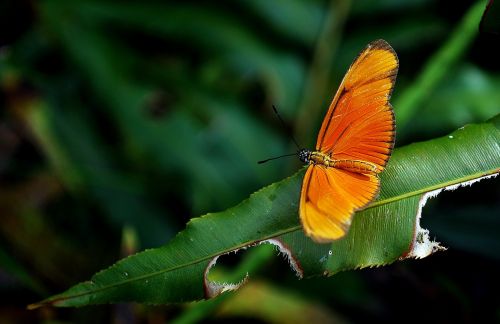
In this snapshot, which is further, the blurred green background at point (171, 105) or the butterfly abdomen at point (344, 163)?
the blurred green background at point (171, 105)

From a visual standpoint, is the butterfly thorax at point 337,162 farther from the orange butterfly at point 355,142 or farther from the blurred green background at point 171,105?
the blurred green background at point 171,105

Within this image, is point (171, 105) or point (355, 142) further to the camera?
point (171, 105)

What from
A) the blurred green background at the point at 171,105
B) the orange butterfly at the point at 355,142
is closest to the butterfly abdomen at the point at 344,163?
the orange butterfly at the point at 355,142

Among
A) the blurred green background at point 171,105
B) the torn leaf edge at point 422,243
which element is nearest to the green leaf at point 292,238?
the torn leaf edge at point 422,243

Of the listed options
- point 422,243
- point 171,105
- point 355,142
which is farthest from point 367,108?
point 171,105

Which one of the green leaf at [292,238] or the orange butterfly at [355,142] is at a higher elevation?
the orange butterfly at [355,142]

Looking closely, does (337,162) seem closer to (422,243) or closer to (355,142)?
(355,142)

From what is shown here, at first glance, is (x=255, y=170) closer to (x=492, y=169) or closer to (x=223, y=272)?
(x=223, y=272)
